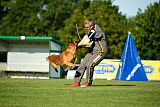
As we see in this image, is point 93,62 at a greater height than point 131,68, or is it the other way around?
point 93,62

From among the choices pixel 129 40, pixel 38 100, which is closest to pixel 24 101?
pixel 38 100

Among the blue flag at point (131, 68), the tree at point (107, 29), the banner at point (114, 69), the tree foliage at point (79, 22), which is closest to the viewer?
the blue flag at point (131, 68)

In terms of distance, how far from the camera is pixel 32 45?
75.2 feet

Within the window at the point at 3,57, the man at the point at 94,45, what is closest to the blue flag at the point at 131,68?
the man at the point at 94,45

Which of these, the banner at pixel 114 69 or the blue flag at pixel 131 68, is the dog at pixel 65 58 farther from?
the banner at pixel 114 69

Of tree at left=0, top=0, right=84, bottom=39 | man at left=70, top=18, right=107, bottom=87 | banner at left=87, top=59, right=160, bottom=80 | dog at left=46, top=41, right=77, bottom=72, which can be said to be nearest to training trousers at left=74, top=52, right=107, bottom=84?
man at left=70, top=18, right=107, bottom=87

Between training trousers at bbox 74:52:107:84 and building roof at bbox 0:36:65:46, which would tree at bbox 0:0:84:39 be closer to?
building roof at bbox 0:36:65:46

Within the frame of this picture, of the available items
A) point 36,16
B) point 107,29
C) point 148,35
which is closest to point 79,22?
point 107,29

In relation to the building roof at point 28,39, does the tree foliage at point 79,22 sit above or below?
above

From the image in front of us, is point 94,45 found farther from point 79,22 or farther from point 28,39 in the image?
point 79,22

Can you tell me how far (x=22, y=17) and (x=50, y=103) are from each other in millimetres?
55429

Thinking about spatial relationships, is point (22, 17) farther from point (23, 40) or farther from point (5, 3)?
point (23, 40)

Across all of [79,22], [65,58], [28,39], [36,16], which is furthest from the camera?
[36,16]

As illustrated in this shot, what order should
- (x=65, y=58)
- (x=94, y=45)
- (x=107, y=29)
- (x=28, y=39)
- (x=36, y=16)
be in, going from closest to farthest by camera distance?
(x=94, y=45) → (x=65, y=58) → (x=28, y=39) → (x=107, y=29) → (x=36, y=16)
